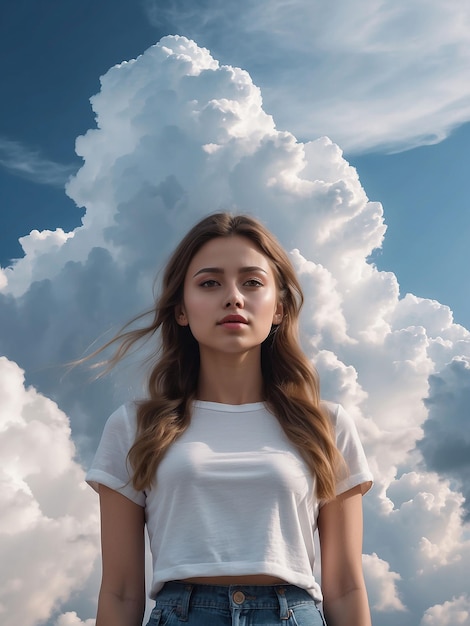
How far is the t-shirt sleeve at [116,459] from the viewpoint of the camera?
16.2 feet

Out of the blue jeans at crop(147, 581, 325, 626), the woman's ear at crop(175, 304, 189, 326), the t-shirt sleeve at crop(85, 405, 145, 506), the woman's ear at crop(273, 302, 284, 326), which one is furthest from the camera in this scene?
the woman's ear at crop(273, 302, 284, 326)

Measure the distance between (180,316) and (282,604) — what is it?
212cm

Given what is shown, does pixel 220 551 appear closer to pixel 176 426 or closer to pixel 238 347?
pixel 176 426

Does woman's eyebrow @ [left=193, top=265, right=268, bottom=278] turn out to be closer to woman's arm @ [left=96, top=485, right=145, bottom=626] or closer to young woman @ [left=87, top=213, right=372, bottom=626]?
young woman @ [left=87, top=213, right=372, bottom=626]

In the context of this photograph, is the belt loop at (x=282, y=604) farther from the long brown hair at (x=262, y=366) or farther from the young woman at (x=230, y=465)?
the long brown hair at (x=262, y=366)

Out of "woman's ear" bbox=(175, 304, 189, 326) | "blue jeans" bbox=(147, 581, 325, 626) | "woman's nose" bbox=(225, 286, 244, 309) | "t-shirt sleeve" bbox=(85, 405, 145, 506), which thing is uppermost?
"woman's ear" bbox=(175, 304, 189, 326)

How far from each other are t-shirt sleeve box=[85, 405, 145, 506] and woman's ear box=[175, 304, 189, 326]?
759mm

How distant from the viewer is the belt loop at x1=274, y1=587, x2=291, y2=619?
444 cm

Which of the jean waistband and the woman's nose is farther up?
the woman's nose

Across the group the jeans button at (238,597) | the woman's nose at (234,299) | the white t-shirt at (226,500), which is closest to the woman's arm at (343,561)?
the white t-shirt at (226,500)

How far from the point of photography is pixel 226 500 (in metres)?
4.68

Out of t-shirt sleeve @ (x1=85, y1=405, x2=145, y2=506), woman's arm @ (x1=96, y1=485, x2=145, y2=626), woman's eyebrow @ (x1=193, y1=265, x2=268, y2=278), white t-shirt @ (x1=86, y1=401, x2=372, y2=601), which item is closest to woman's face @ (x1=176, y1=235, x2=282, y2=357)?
woman's eyebrow @ (x1=193, y1=265, x2=268, y2=278)

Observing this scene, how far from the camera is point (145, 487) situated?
4879mm

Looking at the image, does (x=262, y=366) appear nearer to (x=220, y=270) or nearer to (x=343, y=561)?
(x=220, y=270)
